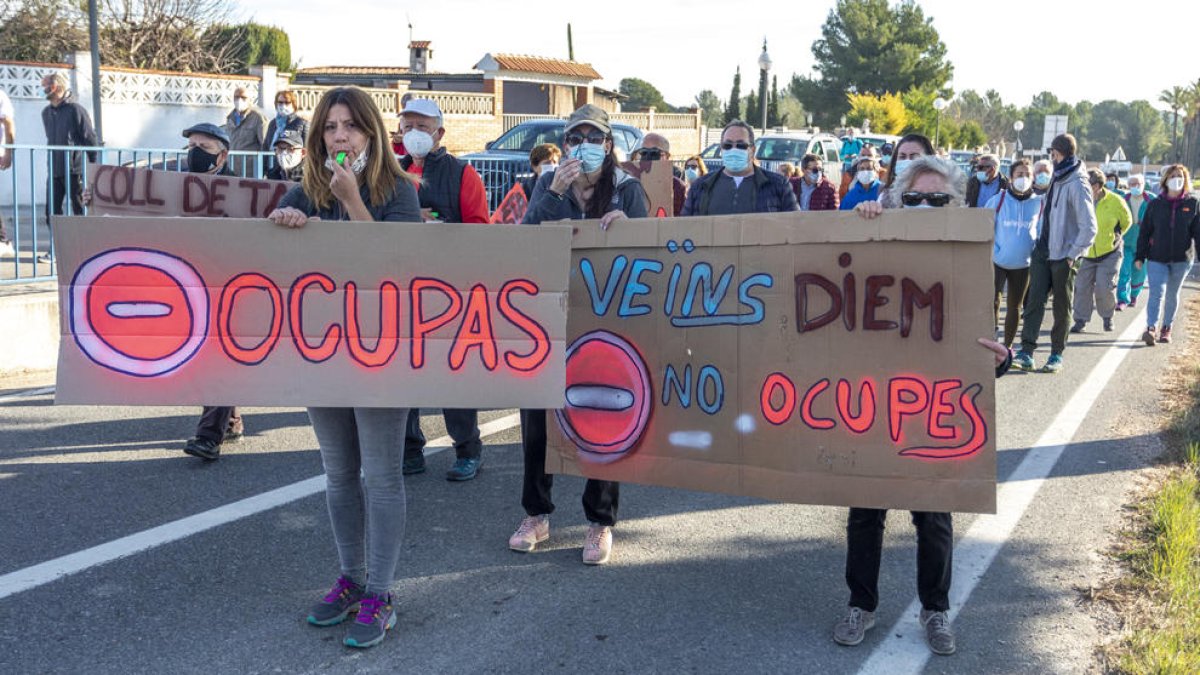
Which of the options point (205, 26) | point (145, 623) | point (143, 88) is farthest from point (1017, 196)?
point (205, 26)

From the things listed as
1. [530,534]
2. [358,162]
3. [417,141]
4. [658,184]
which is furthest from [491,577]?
[658,184]

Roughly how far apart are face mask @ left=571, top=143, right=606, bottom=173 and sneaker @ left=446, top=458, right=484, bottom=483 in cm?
197

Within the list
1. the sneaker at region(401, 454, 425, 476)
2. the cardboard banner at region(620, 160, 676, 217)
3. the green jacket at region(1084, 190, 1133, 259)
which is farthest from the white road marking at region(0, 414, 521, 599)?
the green jacket at region(1084, 190, 1133, 259)

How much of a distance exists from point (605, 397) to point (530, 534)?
78 cm

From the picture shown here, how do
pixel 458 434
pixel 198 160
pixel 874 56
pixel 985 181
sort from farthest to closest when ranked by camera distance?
1. pixel 874 56
2. pixel 985 181
3. pixel 198 160
4. pixel 458 434

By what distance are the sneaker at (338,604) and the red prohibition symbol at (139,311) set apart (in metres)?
0.98

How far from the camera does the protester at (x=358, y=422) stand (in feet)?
12.3

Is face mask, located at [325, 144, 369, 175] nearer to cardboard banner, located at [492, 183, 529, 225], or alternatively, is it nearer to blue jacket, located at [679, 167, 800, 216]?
blue jacket, located at [679, 167, 800, 216]

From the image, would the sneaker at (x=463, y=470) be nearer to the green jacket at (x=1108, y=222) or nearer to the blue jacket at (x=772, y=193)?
the blue jacket at (x=772, y=193)

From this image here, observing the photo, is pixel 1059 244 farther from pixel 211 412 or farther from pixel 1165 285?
pixel 211 412

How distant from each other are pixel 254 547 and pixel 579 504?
5.28 ft

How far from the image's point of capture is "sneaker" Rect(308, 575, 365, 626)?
13.1ft

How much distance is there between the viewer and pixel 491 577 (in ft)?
15.0

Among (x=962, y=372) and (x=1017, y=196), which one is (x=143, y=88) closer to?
(x=1017, y=196)
